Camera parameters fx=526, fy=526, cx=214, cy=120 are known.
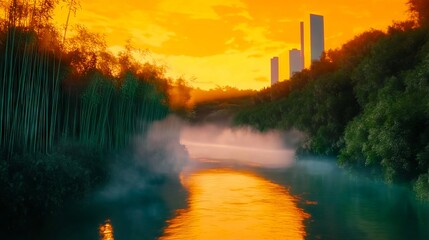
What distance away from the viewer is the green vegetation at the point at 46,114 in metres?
13.9

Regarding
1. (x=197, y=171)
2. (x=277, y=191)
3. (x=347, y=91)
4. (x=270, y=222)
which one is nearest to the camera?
(x=270, y=222)

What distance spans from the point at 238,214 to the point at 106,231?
466 cm

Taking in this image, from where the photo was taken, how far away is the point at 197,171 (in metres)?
34.4

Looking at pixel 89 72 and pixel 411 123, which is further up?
pixel 89 72

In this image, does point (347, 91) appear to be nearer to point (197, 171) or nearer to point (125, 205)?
point (197, 171)

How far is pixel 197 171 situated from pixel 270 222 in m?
19.0

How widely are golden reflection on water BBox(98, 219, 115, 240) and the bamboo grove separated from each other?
3144 millimetres

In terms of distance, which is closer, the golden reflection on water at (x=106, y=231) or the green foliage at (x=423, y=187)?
the golden reflection on water at (x=106, y=231)

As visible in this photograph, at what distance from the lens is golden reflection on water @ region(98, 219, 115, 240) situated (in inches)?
529

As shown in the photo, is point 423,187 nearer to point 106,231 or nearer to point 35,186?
point 106,231

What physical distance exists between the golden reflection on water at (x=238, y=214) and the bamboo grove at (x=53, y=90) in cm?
481

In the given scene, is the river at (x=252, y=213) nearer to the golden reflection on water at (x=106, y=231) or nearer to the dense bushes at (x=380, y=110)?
the golden reflection on water at (x=106, y=231)

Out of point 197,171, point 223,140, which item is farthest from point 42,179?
point 223,140

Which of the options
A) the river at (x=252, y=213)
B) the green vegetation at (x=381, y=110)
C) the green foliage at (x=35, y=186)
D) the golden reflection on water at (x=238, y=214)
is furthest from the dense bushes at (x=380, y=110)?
the green foliage at (x=35, y=186)
